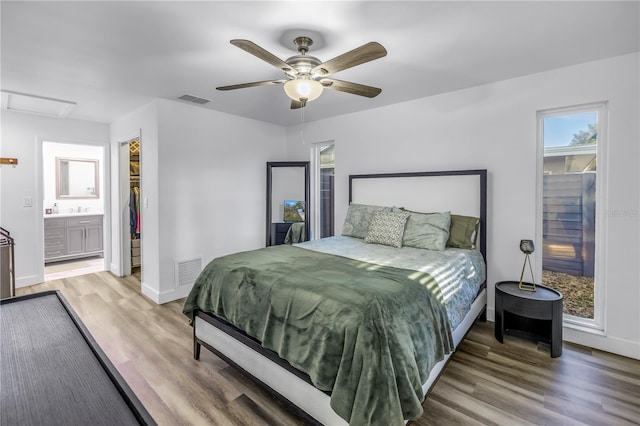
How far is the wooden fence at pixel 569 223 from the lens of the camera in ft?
9.50

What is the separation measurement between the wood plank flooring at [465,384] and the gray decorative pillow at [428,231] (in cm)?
98

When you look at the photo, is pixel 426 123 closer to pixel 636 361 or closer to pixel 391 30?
pixel 391 30

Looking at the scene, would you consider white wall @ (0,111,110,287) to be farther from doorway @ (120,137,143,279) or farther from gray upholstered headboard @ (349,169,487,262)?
gray upholstered headboard @ (349,169,487,262)

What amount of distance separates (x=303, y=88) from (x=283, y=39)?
0.45 metres

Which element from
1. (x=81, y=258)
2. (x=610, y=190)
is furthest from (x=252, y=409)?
(x=81, y=258)

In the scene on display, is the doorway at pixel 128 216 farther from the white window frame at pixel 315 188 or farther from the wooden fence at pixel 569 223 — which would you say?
the wooden fence at pixel 569 223

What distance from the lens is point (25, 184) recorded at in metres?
4.37

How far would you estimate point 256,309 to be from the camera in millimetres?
2041

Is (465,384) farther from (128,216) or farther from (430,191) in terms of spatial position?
(128,216)

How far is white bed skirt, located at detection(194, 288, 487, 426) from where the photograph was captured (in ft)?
5.48

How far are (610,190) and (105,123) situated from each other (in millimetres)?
6696

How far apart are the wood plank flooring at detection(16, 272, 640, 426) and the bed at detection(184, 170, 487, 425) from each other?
0.62 feet

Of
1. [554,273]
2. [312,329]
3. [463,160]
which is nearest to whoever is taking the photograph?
[312,329]

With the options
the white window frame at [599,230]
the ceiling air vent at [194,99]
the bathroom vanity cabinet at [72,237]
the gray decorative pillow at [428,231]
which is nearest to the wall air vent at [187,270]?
the ceiling air vent at [194,99]
